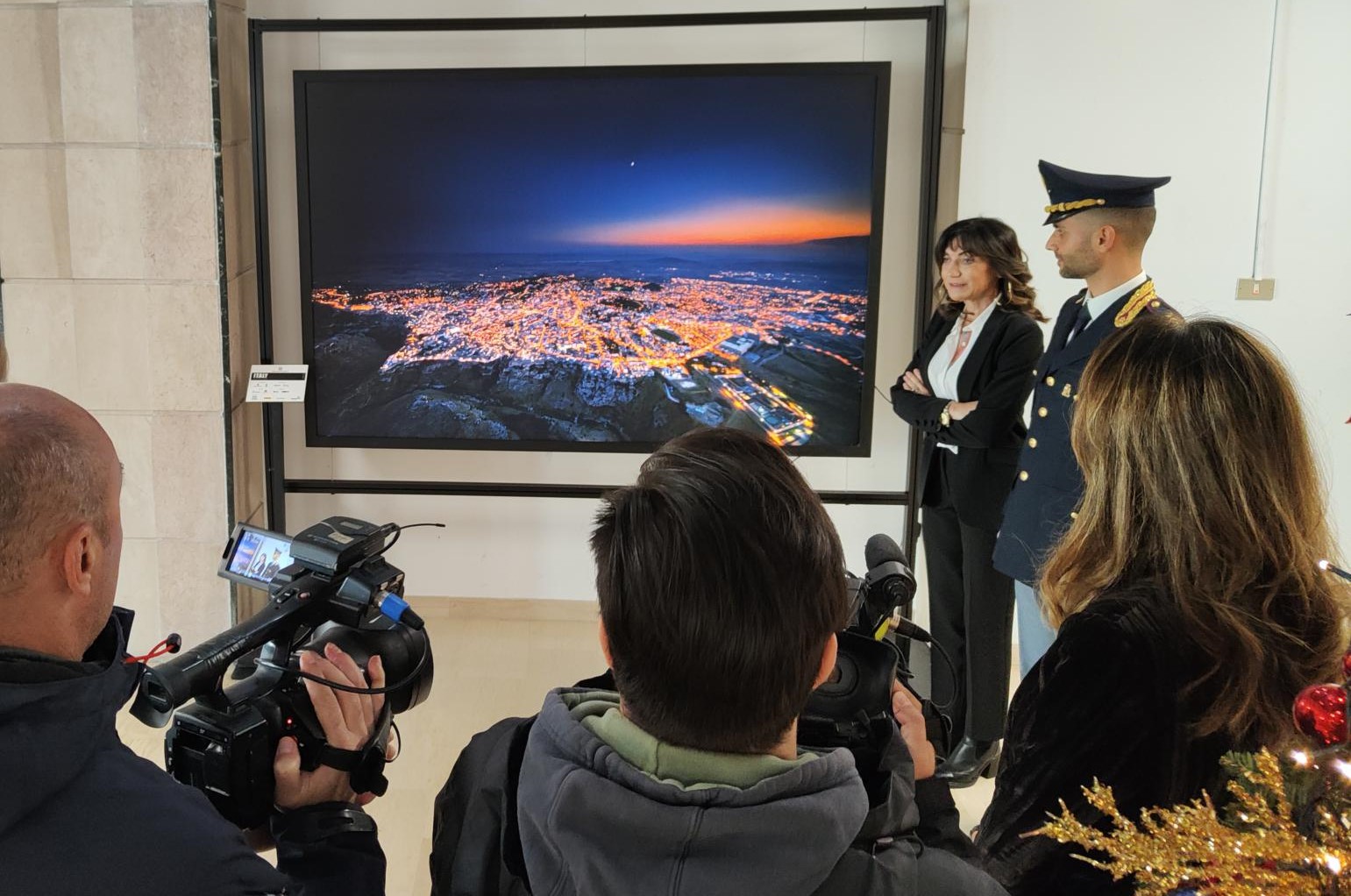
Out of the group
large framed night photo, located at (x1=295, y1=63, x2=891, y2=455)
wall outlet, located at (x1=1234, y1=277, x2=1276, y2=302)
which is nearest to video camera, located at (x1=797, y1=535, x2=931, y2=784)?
large framed night photo, located at (x1=295, y1=63, x2=891, y2=455)

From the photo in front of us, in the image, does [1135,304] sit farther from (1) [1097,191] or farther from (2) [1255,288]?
(2) [1255,288]

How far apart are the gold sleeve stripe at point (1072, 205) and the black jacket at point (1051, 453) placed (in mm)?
190

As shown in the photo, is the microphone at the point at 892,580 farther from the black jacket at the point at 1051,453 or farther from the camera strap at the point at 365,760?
the black jacket at the point at 1051,453

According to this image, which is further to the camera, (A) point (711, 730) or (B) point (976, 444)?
(B) point (976, 444)

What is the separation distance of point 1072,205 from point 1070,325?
26cm

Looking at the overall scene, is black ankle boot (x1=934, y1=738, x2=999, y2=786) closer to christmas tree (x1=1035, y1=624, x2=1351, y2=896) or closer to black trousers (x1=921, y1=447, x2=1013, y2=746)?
black trousers (x1=921, y1=447, x2=1013, y2=746)

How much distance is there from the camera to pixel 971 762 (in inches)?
107

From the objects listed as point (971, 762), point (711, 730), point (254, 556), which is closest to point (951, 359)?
point (971, 762)

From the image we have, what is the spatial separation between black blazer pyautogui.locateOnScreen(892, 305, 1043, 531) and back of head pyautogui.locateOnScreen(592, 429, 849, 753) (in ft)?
6.31

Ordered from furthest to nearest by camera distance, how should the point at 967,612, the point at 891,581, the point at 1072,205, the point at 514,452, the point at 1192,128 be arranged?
the point at 514,452, the point at 1192,128, the point at 967,612, the point at 1072,205, the point at 891,581

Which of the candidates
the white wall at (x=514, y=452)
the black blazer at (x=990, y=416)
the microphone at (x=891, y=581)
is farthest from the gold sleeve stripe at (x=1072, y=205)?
the microphone at (x=891, y=581)

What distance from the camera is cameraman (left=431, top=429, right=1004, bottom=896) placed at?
27.2 inches

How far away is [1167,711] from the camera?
1.06 m

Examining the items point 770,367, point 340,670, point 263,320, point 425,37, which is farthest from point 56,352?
point 340,670
